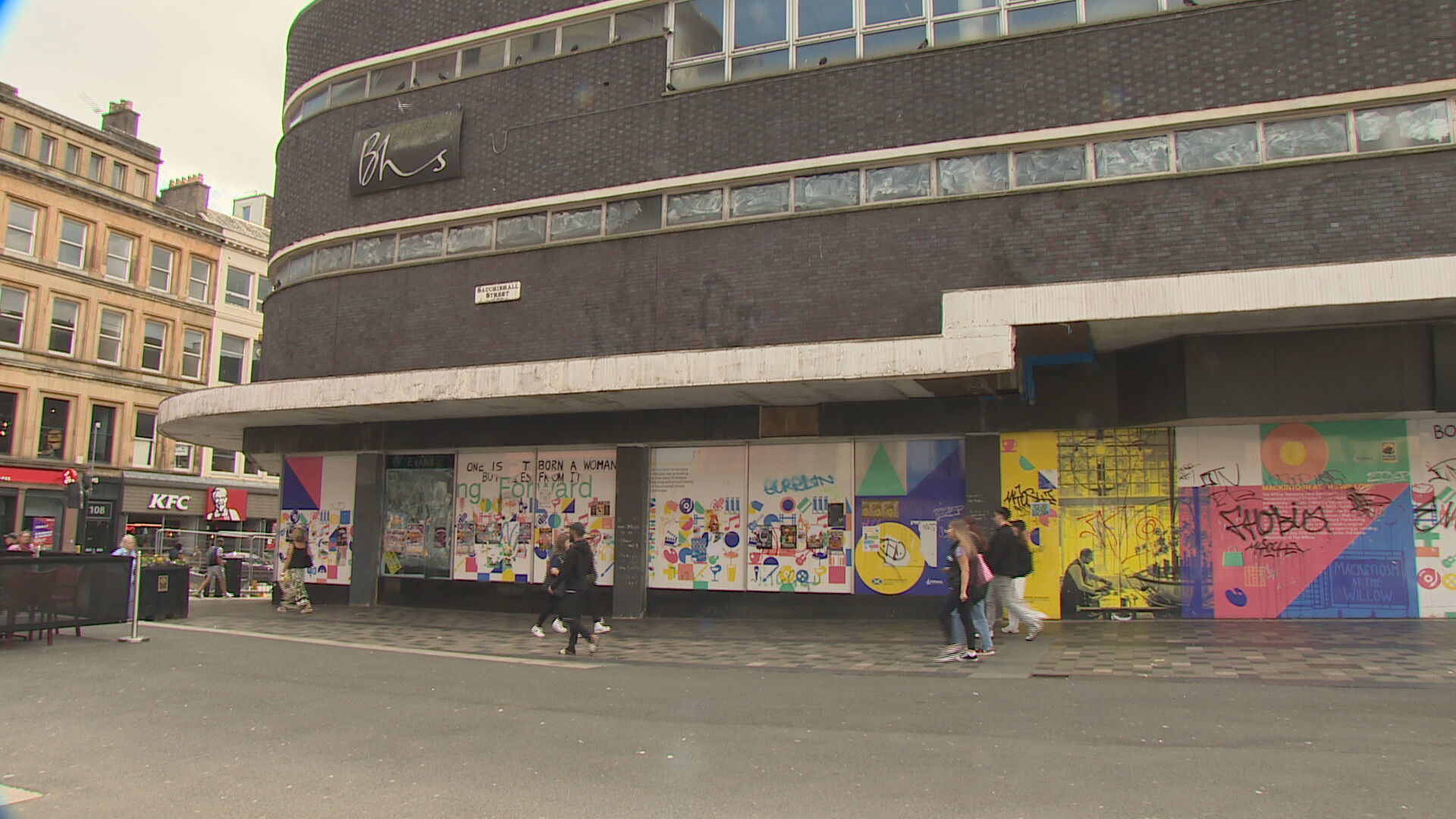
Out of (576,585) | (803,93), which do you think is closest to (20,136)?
(803,93)

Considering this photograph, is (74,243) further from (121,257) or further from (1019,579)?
(1019,579)

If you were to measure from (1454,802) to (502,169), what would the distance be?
1527cm

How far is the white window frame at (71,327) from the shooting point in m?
35.9

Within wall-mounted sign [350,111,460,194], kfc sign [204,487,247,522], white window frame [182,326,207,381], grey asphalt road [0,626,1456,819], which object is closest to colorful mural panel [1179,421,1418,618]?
grey asphalt road [0,626,1456,819]

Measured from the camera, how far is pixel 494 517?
1744cm

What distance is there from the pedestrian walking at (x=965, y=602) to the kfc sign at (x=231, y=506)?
3178 cm

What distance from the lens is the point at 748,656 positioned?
11.6 meters

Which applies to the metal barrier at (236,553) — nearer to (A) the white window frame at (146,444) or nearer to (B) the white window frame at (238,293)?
(A) the white window frame at (146,444)

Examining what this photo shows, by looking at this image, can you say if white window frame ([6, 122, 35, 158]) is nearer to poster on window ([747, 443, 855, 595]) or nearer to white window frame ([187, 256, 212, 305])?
white window frame ([187, 256, 212, 305])

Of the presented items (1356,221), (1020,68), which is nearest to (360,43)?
(1020,68)

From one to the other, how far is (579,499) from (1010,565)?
25.8ft

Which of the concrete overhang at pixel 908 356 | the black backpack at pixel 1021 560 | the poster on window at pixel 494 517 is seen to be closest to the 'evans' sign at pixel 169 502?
the concrete overhang at pixel 908 356

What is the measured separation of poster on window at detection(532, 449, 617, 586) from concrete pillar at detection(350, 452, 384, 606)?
3.50 metres

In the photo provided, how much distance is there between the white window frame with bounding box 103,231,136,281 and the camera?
125 feet
